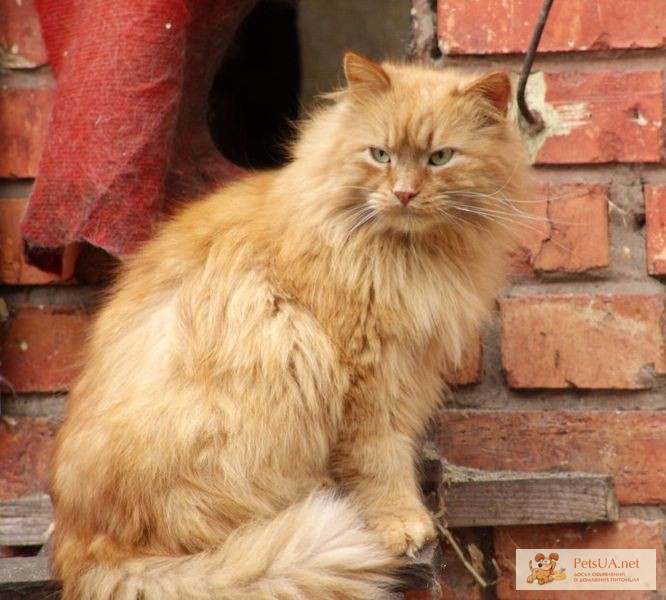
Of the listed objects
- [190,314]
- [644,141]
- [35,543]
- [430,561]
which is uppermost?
[644,141]

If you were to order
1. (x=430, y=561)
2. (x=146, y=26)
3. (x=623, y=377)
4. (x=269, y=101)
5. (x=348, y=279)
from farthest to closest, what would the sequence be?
1. (x=269, y=101)
2. (x=623, y=377)
3. (x=146, y=26)
4. (x=348, y=279)
5. (x=430, y=561)

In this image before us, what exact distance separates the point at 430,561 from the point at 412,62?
88 centimetres

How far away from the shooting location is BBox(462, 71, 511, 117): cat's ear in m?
1.35

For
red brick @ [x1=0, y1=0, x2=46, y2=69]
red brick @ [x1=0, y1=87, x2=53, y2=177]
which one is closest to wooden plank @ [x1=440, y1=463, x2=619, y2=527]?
red brick @ [x1=0, y1=87, x2=53, y2=177]

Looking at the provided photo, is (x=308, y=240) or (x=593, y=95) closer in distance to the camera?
(x=308, y=240)

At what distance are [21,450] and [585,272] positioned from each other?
1005mm

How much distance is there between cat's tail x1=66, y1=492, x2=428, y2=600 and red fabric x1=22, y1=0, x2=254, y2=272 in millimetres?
512

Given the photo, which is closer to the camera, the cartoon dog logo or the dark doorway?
the cartoon dog logo

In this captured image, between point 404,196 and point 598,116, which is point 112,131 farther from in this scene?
point 598,116

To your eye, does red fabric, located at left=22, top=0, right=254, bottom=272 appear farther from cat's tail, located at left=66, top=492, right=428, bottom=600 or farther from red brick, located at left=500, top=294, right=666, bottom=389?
red brick, located at left=500, top=294, right=666, bottom=389

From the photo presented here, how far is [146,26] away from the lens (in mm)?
1502

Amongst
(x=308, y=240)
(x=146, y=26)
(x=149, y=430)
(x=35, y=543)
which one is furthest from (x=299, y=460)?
(x=146, y=26)

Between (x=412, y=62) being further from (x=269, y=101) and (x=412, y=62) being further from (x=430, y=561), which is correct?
(x=430, y=561)

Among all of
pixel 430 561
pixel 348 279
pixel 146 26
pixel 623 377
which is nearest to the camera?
pixel 430 561
